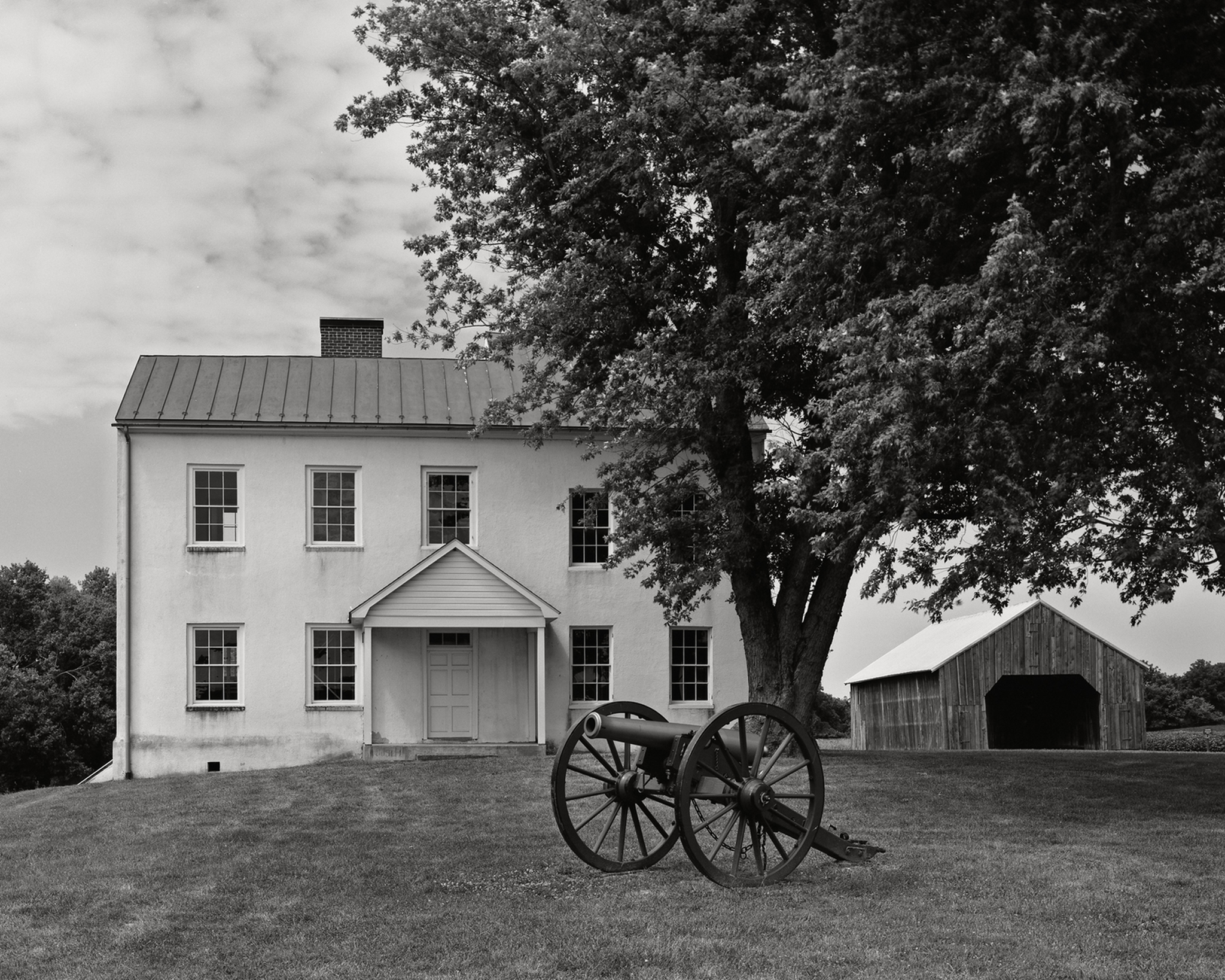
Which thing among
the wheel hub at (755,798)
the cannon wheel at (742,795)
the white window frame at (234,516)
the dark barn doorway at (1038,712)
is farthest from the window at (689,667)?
the wheel hub at (755,798)

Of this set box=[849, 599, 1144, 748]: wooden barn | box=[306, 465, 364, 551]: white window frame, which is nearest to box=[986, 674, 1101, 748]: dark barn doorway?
box=[849, 599, 1144, 748]: wooden barn

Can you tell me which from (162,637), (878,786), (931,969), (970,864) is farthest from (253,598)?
(931,969)

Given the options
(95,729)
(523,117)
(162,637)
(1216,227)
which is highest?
(523,117)

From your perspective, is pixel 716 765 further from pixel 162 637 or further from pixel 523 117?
pixel 162 637

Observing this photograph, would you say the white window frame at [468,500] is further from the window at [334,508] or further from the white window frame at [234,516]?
the white window frame at [234,516]

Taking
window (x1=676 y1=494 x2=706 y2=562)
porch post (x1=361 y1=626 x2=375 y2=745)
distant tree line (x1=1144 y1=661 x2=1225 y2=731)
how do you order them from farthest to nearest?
1. distant tree line (x1=1144 y1=661 x2=1225 y2=731)
2. porch post (x1=361 y1=626 x2=375 y2=745)
3. window (x1=676 y1=494 x2=706 y2=562)

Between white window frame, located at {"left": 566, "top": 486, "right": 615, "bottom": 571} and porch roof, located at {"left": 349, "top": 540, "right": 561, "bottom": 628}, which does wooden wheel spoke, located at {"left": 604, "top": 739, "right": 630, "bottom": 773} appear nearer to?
porch roof, located at {"left": 349, "top": 540, "right": 561, "bottom": 628}

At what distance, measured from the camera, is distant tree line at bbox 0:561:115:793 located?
4516cm

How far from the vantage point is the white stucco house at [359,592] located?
86.7ft

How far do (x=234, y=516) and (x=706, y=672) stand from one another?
9853mm

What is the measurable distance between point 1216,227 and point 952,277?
2.94m

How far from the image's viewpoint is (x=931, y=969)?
8.48 meters

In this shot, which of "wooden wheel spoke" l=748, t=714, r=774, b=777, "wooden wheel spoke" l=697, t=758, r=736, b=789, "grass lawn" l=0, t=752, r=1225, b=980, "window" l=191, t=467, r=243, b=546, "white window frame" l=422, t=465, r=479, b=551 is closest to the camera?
"grass lawn" l=0, t=752, r=1225, b=980

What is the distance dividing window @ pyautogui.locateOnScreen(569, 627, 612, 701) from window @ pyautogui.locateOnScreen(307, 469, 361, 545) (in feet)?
15.8
